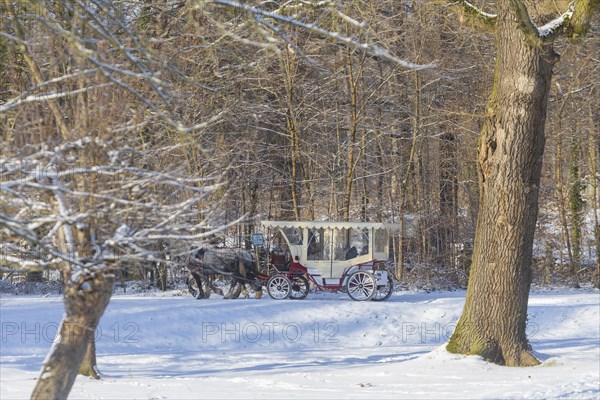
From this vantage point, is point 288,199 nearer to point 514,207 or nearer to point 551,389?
point 514,207

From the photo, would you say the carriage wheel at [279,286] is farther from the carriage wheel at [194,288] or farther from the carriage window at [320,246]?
the carriage wheel at [194,288]

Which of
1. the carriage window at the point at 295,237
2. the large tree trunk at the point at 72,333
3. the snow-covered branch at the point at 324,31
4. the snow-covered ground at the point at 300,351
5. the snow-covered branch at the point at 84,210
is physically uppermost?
the snow-covered branch at the point at 324,31

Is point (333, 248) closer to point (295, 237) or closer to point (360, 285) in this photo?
point (295, 237)

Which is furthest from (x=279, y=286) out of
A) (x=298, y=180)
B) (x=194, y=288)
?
(x=298, y=180)

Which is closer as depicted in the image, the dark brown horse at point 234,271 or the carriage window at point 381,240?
the dark brown horse at point 234,271

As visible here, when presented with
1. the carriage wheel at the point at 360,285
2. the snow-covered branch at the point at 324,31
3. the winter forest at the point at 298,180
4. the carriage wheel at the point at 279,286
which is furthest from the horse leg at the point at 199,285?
the snow-covered branch at the point at 324,31

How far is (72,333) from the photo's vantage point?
297 inches

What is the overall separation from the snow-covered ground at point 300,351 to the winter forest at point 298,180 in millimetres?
76

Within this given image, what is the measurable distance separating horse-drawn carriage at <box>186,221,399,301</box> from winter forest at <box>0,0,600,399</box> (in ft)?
0.85

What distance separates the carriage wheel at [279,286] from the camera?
20.6m

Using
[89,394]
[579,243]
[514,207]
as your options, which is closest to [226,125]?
[579,243]

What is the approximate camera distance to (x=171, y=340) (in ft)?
53.7

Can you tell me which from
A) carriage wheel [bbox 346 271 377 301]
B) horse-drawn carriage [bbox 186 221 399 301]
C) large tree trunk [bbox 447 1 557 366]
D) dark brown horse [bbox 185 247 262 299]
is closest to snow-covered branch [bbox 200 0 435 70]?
large tree trunk [bbox 447 1 557 366]

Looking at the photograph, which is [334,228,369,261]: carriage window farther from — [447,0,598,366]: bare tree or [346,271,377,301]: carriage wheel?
[447,0,598,366]: bare tree
